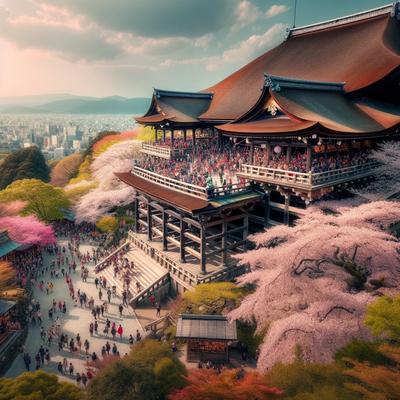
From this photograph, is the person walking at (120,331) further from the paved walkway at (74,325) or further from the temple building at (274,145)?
the temple building at (274,145)

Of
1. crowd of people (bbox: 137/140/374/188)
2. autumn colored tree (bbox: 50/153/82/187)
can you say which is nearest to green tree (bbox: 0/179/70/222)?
crowd of people (bbox: 137/140/374/188)

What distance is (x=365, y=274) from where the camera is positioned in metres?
14.7

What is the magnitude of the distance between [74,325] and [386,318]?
64.5 feet

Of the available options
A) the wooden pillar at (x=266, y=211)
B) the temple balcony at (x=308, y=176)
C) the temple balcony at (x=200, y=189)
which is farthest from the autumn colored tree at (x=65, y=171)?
the temple balcony at (x=308, y=176)

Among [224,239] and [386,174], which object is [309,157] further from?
[224,239]

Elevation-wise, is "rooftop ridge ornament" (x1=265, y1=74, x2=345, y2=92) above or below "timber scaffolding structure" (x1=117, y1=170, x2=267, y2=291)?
above

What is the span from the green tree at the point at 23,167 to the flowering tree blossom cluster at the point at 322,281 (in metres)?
55.8

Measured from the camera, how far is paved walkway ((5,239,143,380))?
19066 millimetres

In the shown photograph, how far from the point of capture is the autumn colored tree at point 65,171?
6265 cm

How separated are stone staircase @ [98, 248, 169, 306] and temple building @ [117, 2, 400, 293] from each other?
629 mm

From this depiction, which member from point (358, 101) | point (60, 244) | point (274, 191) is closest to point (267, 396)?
point (274, 191)

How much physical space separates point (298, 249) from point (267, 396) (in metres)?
5.50

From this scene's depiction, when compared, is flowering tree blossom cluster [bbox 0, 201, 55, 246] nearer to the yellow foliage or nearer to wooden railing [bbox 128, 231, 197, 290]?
the yellow foliage

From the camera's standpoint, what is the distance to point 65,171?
64938mm
